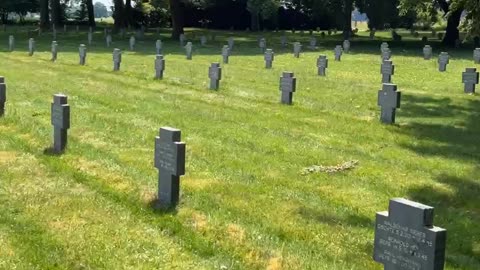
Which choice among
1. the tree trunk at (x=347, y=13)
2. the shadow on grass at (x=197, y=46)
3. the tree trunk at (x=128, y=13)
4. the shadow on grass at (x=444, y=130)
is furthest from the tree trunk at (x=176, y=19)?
the shadow on grass at (x=444, y=130)

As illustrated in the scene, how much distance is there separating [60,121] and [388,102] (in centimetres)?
722

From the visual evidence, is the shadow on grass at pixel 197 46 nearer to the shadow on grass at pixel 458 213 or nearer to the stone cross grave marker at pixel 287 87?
the stone cross grave marker at pixel 287 87

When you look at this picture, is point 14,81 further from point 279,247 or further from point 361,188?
point 279,247

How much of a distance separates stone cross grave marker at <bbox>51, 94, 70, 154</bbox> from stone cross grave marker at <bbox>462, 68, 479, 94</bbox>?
13512 millimetres

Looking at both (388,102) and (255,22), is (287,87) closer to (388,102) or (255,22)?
(388,102)

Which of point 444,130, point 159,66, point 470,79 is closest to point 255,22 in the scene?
point 159,66

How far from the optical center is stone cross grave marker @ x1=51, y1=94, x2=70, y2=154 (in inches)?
450

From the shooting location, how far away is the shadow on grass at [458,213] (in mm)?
7724

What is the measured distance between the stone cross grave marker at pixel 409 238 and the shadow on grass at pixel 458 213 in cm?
178

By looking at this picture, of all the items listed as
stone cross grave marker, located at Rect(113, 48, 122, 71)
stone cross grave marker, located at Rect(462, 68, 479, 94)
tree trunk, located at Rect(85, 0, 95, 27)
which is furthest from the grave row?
tree trunk, located at Rect(85, 0, 95, 27)

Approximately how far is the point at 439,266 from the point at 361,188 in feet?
15.4

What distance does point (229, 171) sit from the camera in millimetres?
10867

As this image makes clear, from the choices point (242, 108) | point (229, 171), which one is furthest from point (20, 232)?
point (242, 108)

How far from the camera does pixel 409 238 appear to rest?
5645 mm
